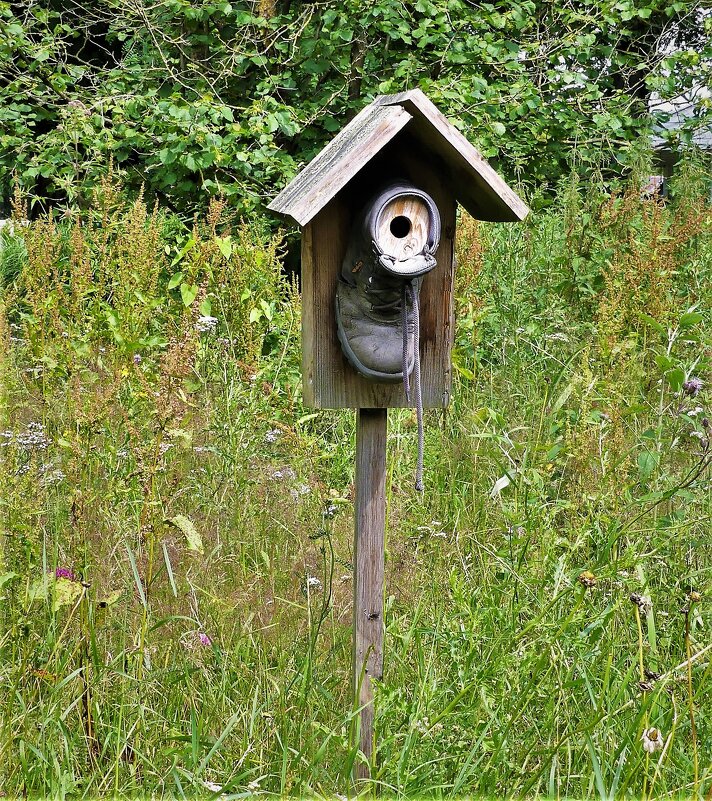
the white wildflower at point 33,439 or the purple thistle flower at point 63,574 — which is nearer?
the purple thistle flower at point 63,574

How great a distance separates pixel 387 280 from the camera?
2318 mm

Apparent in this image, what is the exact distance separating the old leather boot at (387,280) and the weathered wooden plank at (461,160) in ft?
0.47

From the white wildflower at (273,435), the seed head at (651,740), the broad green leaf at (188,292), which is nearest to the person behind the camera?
the seed head at (651,740)

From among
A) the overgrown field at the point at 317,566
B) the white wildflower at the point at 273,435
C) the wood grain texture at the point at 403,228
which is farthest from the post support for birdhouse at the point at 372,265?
the white wildflower at the point at 273,435

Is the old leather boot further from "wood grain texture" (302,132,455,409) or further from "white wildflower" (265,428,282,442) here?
"white wildflower" (265,428,282,442)

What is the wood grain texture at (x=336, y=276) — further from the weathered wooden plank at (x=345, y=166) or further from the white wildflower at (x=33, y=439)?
the white wildflower at (x=33, y=439)

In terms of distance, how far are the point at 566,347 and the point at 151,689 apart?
2676mm

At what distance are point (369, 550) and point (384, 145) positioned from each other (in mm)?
1050

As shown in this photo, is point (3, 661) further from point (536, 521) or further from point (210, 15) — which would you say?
point (210, 15)

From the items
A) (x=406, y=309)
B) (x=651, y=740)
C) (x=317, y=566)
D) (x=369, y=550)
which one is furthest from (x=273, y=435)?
(x=651, y=740)

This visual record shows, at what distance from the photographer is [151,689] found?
2.40m

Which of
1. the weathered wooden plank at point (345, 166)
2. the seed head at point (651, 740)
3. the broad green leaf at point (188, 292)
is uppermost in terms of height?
the weathered wooden plank at point (345, 166)

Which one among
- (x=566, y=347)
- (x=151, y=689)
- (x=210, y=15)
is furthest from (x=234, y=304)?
(x=210, y=15)

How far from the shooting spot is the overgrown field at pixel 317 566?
7.31 feet
